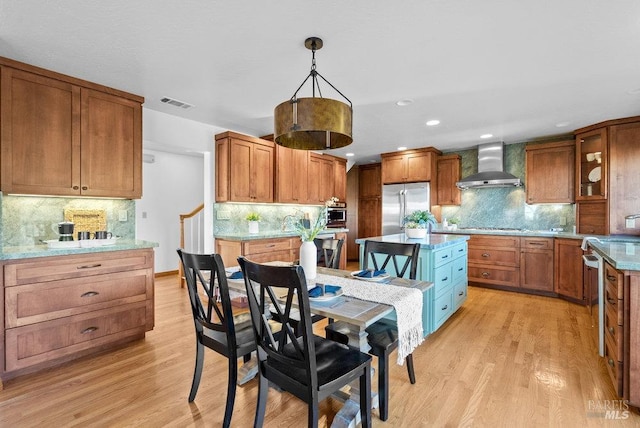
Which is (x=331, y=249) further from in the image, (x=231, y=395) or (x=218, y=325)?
(x=231, y=395)

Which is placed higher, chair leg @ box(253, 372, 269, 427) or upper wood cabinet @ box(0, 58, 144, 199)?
upper wood cabinet @ box(0, 58, 144, 199)

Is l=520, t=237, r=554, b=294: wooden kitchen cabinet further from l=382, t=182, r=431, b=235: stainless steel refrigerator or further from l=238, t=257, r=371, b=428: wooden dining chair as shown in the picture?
l=238, t=257, r=371, b=428: wooden dining chair

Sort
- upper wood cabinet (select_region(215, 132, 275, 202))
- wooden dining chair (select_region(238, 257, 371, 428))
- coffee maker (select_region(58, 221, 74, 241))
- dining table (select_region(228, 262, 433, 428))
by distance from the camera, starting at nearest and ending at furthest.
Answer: wooden dining chair (select_region(238, 257, 371, 428)) → dining table (select_region(228, 262, 433, 428)) → coffee maker (select_region(58, 221, 74, 241)) → upper wood cabinet (select_region(215, 132, 275, 202))

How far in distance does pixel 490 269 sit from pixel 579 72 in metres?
3.09

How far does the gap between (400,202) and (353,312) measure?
15.4 ft

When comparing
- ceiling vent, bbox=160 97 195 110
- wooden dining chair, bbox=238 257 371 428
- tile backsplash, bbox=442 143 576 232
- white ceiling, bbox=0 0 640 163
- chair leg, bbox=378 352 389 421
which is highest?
ceiling vent, bbox=160 97 195 110

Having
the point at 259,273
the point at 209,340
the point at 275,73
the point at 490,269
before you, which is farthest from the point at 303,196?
the point at 259,273

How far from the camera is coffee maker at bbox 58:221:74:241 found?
265 centimetres

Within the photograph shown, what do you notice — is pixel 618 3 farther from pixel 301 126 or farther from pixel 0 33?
pixel 0 33

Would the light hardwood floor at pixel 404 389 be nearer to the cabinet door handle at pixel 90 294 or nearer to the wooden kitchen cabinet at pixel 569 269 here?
the cabinet door handle at pixel 90 294

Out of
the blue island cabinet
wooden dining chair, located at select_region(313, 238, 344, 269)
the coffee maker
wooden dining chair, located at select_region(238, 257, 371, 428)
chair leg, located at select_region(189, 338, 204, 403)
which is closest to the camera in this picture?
wooden dining chair, located at select_region(238, 257, 371, 428)

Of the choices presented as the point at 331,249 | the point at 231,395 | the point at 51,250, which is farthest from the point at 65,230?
the point at 331,249

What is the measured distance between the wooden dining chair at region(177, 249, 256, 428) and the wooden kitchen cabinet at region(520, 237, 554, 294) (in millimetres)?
4354

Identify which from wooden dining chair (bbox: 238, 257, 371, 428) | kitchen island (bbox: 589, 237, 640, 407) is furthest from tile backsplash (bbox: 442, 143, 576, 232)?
wooden dining chair (bbox: 238, 257, 371, 428)
